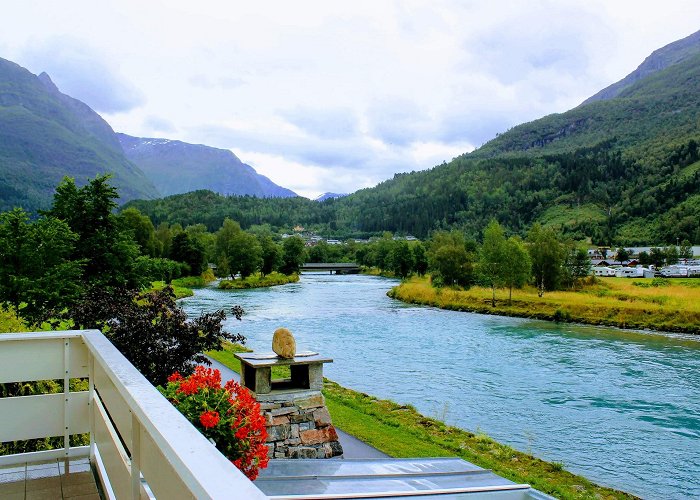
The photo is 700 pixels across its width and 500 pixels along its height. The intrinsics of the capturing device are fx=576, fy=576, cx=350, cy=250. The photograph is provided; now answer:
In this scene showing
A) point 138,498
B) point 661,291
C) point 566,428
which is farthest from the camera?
point 661,291

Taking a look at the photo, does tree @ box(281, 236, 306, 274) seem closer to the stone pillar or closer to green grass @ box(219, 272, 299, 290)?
green grass @ box(219, 272, 299, 290)

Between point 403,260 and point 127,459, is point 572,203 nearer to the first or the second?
point 403,260

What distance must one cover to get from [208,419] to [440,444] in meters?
7.58

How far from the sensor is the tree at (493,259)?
154 ft

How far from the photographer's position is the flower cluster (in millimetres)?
4684

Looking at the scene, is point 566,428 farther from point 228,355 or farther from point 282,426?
point 228,355

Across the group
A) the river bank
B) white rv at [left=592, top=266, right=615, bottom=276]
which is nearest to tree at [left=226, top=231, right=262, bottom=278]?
the river bank

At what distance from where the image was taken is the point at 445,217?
178500 mm

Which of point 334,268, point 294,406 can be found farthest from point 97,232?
point 334,268

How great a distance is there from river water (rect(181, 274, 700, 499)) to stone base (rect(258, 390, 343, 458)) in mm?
5445

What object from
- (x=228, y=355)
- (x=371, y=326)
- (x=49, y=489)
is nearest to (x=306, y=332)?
(x=371, y=326)

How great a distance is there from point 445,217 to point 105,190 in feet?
524

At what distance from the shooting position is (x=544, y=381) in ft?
64.3

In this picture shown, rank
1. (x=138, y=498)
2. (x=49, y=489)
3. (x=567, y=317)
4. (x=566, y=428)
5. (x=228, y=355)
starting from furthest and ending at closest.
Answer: (x=567, y=317)
(x=228, y=355)
(x=566, y=428)
(x=49, y=489)
(x=138, y=498)
